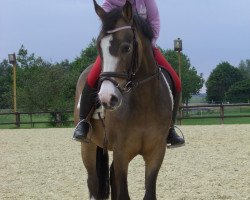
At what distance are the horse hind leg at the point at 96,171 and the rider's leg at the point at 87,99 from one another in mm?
705

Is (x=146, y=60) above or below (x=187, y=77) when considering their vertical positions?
below

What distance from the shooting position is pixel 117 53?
12.4ft

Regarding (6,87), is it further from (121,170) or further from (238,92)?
(121,170)

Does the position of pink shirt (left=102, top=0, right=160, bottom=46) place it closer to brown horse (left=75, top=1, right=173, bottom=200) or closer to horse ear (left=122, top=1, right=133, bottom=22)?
brown horse (left=75, top=1, right=173, bottom=200)

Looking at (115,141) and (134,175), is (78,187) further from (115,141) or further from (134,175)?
(115,141)

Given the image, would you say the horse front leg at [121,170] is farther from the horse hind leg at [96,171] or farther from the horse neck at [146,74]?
Result: the horse hind leg at [96,171]

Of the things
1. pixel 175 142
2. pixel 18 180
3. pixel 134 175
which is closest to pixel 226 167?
pixel 134 175

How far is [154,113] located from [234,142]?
427 inches

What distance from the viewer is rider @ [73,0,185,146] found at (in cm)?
482

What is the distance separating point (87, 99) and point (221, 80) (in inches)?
2855

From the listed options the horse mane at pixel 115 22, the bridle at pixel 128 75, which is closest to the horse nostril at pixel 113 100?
the bridle at pixel 128 75

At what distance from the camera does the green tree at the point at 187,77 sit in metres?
61.5

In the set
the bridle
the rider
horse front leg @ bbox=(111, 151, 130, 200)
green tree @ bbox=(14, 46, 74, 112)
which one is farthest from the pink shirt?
green tree @ bbox=(14, 46, 74, 112)

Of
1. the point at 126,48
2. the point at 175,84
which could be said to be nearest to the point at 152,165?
the point at 175,84
